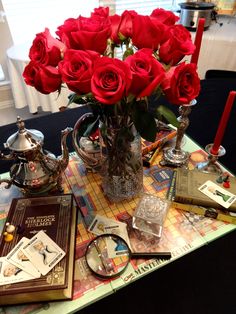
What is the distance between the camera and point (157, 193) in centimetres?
76

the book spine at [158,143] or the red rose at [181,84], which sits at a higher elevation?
the red rose at [181,84]

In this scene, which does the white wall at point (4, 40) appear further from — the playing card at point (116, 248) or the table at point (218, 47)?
A: the playing card at point (116, 248)

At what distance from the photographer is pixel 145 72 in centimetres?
45

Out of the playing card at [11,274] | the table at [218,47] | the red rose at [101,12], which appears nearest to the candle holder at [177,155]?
the red rose at [101,12]

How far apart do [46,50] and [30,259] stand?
17.8 inches

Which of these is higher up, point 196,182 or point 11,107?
point 196,182

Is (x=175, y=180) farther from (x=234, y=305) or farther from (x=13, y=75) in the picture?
(x=13, y=75)

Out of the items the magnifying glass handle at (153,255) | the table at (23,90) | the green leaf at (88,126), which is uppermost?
the green leaf at (88,126)

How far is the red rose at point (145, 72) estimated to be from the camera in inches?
17.7

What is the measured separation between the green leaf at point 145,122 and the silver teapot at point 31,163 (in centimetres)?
26

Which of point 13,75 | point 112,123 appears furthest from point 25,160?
point 13,75

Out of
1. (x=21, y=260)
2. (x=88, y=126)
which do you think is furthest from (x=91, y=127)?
(x=21, y=260)

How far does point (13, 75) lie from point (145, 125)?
1.70 m

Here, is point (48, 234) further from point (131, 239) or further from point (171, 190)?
point (171, 190)
